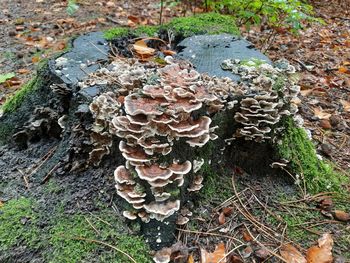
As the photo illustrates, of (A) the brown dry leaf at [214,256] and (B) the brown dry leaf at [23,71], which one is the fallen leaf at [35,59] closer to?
(B) the brown dry leaf at [23,71]

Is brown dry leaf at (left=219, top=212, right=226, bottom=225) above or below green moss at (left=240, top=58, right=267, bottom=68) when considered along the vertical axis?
below

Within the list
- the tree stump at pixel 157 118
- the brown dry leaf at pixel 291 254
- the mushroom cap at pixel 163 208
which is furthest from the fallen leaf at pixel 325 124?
the mushroom cap at pixel 163 208

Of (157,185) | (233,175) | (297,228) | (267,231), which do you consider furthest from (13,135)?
(297,228)

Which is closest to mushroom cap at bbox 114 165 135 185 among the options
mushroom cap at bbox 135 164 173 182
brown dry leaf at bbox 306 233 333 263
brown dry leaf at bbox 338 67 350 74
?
mushroom cap at bbox 135 164 173 182

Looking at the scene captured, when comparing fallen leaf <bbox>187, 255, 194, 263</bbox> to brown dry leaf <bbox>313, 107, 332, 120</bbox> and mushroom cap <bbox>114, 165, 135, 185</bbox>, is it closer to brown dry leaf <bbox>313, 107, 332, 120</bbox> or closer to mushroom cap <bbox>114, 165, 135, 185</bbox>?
mushroom cap <bbox>114, 165, 135, 185</bbox>

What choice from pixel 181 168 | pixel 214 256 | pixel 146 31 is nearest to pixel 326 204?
pixel 214 256

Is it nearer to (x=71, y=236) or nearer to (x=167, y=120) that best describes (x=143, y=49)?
(x=167, y=120)
